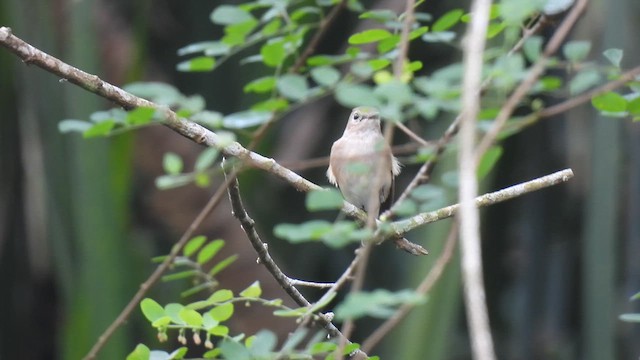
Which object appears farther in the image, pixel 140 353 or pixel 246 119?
pixel 140 353

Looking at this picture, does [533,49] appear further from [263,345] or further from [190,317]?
[190,317]

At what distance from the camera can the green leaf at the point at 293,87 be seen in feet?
5.10

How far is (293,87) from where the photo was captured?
157 cm

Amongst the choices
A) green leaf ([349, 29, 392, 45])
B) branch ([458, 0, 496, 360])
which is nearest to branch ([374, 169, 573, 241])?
green leaf ([349, 29, 392, 45])

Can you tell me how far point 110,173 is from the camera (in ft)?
15.0

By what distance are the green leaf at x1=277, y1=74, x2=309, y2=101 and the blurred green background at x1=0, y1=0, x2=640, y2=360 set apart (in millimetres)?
2215

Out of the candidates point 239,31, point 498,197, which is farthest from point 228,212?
point 239,31

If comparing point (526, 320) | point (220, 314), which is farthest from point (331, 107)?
point (220, 314)

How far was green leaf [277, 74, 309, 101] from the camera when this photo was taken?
61.2 inches

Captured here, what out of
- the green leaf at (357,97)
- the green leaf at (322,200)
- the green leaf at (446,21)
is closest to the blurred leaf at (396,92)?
the green leaf at (357,97)

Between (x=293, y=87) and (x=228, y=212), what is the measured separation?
413 cm

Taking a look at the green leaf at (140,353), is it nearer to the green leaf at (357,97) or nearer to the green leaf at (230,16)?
the green leaf at (230,16)

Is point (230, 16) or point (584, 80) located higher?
point (230, 16)

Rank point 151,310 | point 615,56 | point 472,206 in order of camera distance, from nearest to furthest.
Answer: point 472,206, point 615,56, point 151,310
